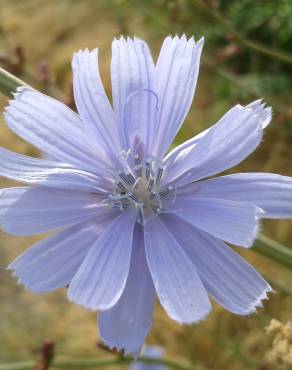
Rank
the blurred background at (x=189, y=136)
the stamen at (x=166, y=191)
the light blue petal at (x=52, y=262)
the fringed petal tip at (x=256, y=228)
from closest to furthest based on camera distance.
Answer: the fringed petal tip at (x=256, y=228) → the light blue petal at (x=52, y=262) → the stamen at (x=166, y=191) → the blurred background at (x=189, y=136)

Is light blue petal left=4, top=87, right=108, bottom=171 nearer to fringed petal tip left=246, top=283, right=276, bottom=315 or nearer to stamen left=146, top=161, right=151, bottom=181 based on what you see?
stamen left=146, top=161, right=151, bottom=181

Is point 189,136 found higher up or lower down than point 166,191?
higher up

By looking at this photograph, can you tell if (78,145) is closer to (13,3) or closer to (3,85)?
(3,85)

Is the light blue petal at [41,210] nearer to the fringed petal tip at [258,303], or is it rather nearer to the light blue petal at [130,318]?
the light blue petal at [130,318]

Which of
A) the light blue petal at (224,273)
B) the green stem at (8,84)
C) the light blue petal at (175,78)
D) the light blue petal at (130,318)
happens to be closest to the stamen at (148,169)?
the light blue petal at (175,78)

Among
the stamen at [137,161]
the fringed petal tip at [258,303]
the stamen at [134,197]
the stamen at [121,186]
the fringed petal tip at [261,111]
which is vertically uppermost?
the fringed petal tip at [261,111]

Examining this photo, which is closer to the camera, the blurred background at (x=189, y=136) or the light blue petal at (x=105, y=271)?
the light blue petal at (x=105, y=271)

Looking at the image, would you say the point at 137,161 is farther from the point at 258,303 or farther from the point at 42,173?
the point at 258,303

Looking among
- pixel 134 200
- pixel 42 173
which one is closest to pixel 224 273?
pixel 134 200
